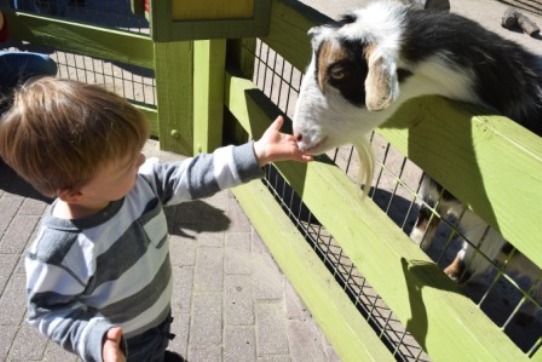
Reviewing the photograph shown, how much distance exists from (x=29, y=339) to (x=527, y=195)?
2.32m

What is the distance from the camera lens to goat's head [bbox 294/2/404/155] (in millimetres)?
1572

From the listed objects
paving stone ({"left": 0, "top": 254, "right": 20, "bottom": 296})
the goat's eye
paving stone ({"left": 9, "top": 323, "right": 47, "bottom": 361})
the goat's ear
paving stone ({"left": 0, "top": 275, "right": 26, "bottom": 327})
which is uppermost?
the goat's ear

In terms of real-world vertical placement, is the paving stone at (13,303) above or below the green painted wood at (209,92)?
below

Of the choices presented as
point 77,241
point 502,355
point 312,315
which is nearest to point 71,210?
point 77,241

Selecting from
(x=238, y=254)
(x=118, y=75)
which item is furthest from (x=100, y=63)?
(x=238, y=254)

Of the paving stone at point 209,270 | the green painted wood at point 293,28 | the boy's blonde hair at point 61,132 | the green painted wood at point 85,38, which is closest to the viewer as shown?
the boy's blonde hair at point 61,132

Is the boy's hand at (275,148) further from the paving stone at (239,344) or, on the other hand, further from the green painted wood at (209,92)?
the green painted wood at (209,92)

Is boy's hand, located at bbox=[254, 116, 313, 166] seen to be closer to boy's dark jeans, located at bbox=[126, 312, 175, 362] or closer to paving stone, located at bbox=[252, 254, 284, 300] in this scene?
boy's dark jeans, located at bbox=[126, 312, 175, 362]

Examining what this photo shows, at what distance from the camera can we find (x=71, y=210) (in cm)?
133

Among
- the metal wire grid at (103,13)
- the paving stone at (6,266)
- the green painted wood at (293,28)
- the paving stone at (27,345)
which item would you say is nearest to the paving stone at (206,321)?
the paving stone at (27,345)

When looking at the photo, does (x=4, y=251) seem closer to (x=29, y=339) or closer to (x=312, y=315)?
(x=29, y=339)

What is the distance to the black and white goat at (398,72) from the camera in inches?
58.1

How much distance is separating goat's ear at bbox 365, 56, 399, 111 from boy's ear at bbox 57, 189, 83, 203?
853 millimetres

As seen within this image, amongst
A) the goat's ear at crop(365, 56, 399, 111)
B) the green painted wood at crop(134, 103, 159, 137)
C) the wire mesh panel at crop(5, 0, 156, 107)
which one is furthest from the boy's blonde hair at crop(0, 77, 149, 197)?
the wire mesh panel at crop(5, 0, 156, 107)
